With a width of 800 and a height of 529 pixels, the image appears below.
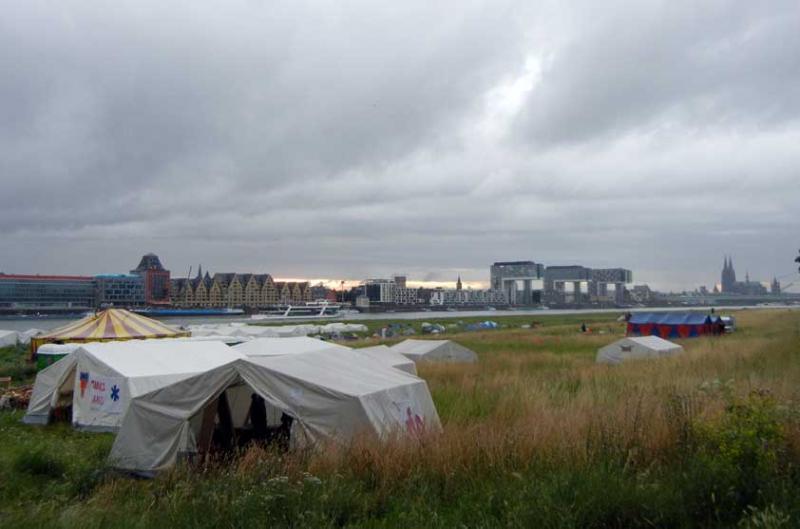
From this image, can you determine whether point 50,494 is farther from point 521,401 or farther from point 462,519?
point 521,401

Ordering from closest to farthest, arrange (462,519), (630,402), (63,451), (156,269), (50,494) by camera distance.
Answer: (462,519), (50,494), (630,402), (63,451), (156,269)

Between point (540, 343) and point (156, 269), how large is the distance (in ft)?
525

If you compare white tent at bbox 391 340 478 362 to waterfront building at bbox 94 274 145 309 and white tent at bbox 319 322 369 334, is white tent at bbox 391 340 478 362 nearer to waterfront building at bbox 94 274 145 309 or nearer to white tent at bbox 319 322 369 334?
white tent at bbox 319 322 369 334

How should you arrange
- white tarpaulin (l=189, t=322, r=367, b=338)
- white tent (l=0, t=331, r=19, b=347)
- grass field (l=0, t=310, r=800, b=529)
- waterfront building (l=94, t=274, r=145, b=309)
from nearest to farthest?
grass field (l=0, t=310, r=800, b=529)
white tarpaulin (l=189, t=322, r=367, b=338)
white tent (l=0, t=331, r=19, b=347)
waterfront building (l=94, t=274, r=145, b=309)

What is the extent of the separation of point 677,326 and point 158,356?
153 feet

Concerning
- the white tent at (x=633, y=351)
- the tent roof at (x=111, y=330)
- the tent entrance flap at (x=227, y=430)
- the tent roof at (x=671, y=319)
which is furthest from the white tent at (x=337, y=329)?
the tent entrance flap at (x=227, y=430)

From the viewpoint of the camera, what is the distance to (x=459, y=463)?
735 cm

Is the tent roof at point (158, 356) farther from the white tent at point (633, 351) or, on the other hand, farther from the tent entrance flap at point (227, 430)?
the white tent at point (633, 351)

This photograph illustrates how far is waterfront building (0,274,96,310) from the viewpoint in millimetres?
160500

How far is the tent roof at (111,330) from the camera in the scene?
30.9 m

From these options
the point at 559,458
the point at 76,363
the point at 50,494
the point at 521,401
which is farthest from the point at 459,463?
the point at 76,363

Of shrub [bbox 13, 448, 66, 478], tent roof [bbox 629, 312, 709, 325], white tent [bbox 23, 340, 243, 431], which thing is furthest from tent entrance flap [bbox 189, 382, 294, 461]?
tent roof [bbox 629, 312, 709, 325]

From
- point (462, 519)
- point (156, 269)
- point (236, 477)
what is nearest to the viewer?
point (462, 519)

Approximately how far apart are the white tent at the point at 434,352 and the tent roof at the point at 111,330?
11326 mm
